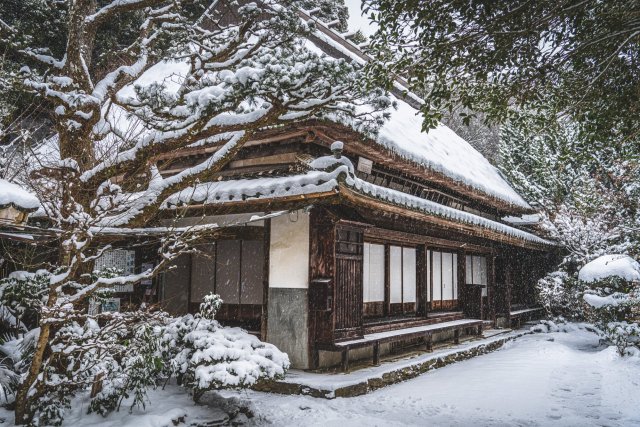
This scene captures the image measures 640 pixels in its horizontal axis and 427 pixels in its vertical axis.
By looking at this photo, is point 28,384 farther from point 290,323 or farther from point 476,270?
point 476,270

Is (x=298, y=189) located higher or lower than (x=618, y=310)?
higher

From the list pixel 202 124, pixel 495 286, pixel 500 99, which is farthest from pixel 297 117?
pixel 495 286

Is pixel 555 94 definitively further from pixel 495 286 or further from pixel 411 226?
pixel 495 286

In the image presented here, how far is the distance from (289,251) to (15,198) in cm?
467

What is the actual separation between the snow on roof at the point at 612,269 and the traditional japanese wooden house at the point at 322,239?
9.47ft

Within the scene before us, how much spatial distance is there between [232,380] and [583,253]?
15503 millimetres

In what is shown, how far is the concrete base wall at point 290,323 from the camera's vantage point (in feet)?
25.9

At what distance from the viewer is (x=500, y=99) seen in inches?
218

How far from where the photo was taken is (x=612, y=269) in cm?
1203

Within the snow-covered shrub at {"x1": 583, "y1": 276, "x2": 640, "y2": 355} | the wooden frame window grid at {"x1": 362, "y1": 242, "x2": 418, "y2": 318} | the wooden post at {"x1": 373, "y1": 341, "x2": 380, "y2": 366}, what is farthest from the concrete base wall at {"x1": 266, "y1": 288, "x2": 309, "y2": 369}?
the snow-covered shrub at {"x1": 583, "y1": 276, "x2": 640, "y2": 355}

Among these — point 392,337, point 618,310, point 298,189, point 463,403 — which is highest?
point 298,189

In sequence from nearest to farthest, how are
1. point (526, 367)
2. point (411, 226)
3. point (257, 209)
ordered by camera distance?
point (257, 209)
point (526, 367)
point (411, 226)

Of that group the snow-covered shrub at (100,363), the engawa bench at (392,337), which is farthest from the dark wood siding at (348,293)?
the snow-covered shrub at (100,363)

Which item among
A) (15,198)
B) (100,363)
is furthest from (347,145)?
(15,198)
